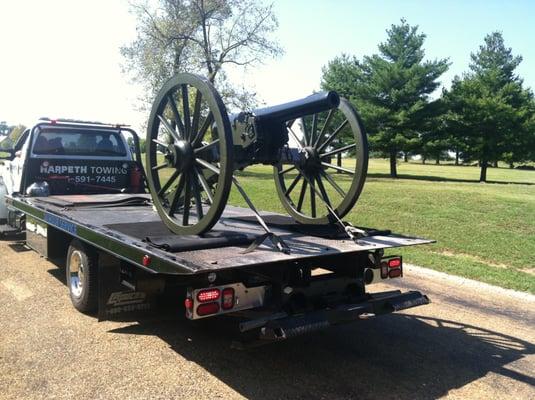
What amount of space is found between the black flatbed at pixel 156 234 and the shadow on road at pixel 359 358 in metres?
0.87

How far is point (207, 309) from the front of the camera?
3512mm

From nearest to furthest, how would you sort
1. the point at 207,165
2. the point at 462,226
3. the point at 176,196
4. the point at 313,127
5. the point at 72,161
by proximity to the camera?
the point at 207,165, the point at 176,196, the point at 313,127, the point at 72,161, the point at 462,226

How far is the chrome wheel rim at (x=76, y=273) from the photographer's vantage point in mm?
5043

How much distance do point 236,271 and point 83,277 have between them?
1983 mm

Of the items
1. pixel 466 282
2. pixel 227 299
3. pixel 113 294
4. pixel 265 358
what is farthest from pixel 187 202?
pixel 466 282

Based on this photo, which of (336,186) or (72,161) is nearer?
(336,186)

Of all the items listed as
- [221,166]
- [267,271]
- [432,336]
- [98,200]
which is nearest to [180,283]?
[267,271]

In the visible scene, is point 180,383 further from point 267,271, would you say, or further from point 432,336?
point 432,336

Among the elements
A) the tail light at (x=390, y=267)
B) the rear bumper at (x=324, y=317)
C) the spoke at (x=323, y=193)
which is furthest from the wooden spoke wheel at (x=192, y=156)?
the tail light at (x=390, y=267)

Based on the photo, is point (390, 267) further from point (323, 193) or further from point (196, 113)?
point (196, 113)

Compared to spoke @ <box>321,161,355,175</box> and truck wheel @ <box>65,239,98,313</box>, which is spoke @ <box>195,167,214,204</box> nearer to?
truck wheel @ <box>65,239,98,313</box>

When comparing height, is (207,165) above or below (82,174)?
above

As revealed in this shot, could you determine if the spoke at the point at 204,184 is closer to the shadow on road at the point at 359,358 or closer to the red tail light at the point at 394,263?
the shadow on road at the point at 359,358

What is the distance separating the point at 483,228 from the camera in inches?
398
